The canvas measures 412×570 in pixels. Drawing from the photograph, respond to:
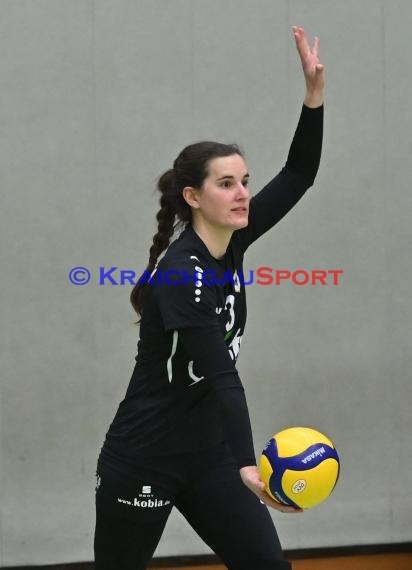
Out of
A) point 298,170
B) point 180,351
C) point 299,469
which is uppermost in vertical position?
point 298,170

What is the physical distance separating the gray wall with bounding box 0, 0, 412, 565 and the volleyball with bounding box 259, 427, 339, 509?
182 centimetres

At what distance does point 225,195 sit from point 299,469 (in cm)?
80

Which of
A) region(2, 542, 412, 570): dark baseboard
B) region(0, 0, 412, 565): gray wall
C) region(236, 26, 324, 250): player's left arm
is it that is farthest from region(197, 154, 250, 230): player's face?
region(2, 542, 412, 570): dark baseboard

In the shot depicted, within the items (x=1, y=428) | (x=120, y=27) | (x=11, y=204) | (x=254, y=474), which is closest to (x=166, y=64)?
(x=120, y=27)

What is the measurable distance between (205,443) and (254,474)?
45 centimetres

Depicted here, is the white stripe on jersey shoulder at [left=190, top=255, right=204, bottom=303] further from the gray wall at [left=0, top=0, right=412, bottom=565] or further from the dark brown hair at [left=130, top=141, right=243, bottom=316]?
the gray wall at [left=0, top=0, right=412, bottom=565]

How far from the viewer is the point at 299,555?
4.47 meters

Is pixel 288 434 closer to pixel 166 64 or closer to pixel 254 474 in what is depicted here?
pixel 254 474

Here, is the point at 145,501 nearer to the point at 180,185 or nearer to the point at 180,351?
the point at 180,351

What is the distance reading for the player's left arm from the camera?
3002mm

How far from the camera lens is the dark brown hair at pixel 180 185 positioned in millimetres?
2848

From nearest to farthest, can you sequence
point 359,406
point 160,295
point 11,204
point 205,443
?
point 160,295 < point 205,443 < point 11,204 < point 359,406

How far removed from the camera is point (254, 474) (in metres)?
2.40

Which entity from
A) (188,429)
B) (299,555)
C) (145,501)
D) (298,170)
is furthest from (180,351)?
(299,555)
